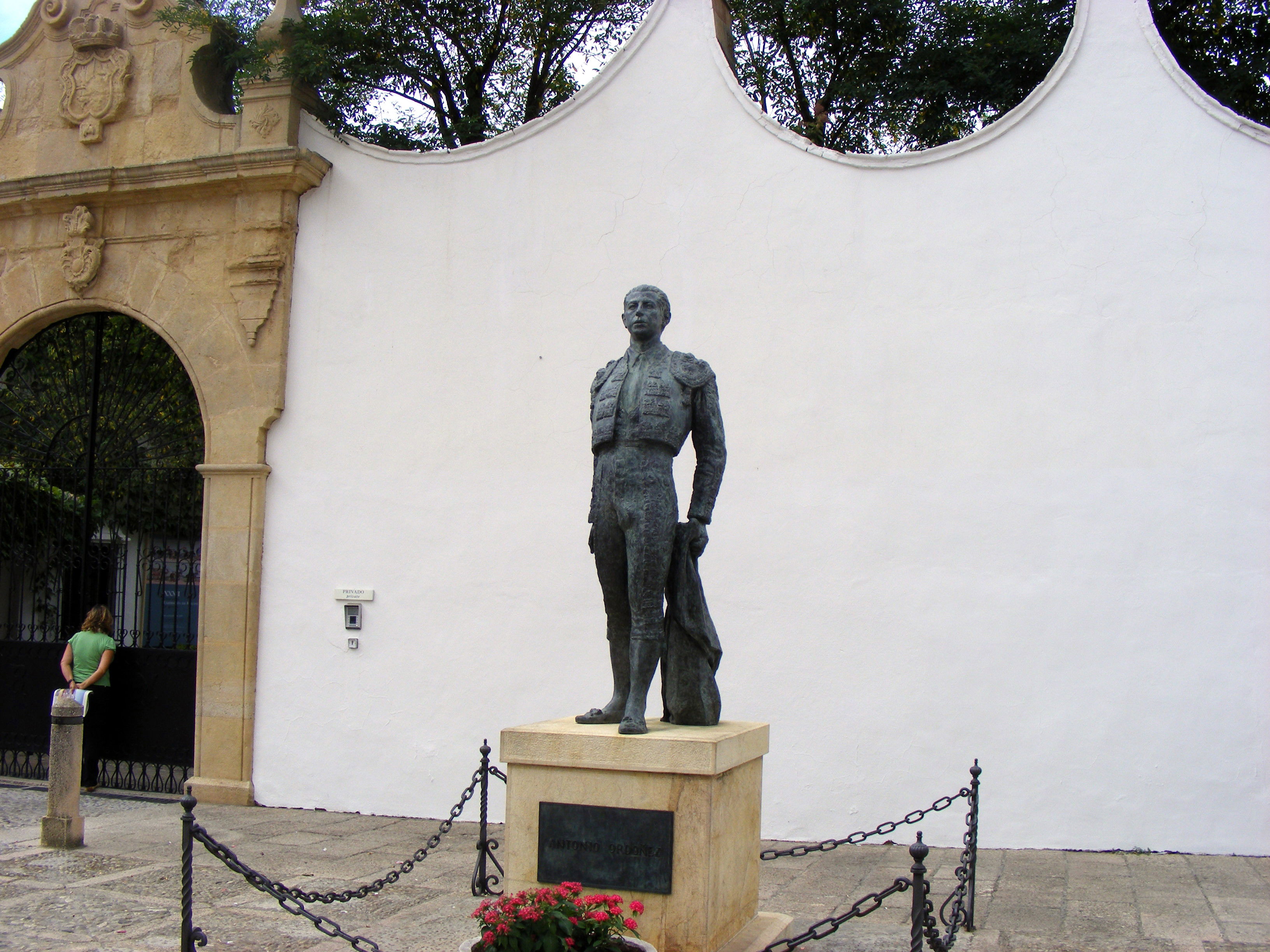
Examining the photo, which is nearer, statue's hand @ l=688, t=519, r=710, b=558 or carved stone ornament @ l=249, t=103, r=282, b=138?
statue's hand @ l=688, t=519, r=710, b=558

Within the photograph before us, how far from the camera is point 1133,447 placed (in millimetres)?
7324

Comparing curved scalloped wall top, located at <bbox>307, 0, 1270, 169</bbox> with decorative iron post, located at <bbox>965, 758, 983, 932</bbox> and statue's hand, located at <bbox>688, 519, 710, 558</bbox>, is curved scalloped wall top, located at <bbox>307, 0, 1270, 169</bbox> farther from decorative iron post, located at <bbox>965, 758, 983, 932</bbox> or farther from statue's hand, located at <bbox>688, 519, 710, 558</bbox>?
decorative iron post, located at <bbox>965, 758, 983, 932</bbox>

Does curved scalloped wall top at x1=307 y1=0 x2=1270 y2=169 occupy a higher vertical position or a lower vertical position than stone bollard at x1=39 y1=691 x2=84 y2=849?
higher

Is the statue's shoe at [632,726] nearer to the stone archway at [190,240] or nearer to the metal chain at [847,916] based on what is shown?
the metal chain at [847,916]

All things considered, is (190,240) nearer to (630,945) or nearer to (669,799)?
(669,799)

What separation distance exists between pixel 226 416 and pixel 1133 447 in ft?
20.7

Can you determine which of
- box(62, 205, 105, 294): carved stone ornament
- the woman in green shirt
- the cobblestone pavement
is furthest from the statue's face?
box(62, 205, 105, 294): carved stone ornament

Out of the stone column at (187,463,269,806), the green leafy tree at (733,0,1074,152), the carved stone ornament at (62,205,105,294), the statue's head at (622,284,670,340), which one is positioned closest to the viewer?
the statue's head at (622,284,670,340)

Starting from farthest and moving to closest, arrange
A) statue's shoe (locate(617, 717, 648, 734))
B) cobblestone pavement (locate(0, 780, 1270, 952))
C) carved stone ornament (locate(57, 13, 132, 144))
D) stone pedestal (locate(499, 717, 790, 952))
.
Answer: carved stone ornament (locate(57, 13, 132, 144)), cobblestone pavement (locate(0, 780, 1270, 952)), statue's shoe (locate(617, 717, 648, 734)), stone pedestal (locate(499, 717, 790, 952))

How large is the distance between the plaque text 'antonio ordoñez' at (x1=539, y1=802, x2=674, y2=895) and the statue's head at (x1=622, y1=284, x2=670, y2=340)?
1925mm

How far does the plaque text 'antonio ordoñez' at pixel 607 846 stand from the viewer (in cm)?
439

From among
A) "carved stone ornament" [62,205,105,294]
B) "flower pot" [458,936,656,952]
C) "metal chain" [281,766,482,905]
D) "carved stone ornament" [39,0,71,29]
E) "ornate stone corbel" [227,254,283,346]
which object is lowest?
"metal chain" [281,766,482,905]

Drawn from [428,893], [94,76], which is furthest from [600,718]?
[94,76]

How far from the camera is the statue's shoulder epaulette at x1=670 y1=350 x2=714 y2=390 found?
496 centimetres
